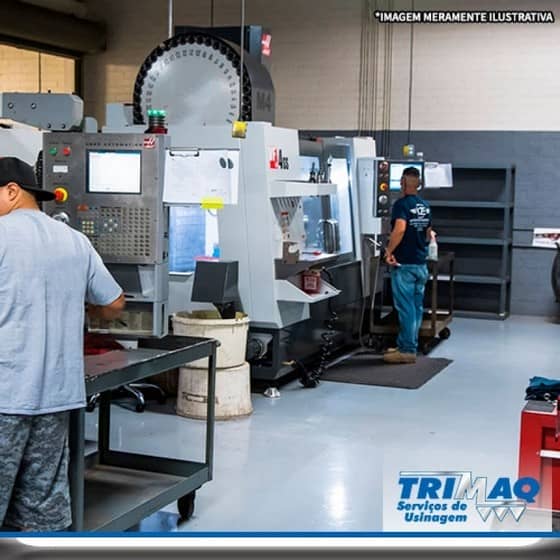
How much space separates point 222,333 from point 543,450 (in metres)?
2.71

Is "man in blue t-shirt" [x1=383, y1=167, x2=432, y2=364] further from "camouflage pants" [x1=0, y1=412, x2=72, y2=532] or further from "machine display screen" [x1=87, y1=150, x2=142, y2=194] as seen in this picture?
"camouflage pants" [x1=0, y1=412, x2=72, y2=532]

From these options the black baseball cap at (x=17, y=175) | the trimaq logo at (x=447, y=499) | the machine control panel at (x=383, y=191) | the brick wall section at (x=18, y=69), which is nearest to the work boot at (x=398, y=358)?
the machine control panel at (x=383, y=191)

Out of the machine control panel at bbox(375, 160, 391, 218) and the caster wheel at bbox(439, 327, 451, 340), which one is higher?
the machine control panel at bbox(375, 160, 391, 218)

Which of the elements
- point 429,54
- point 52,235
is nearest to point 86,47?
point 429,54

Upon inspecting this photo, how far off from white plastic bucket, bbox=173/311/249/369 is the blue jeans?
2026mm

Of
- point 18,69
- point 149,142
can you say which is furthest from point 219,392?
point 18,69

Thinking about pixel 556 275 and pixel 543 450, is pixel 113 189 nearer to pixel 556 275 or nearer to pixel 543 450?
pixel 543 450

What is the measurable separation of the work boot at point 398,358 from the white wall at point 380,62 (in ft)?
12.1

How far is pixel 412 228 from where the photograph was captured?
7.55 m

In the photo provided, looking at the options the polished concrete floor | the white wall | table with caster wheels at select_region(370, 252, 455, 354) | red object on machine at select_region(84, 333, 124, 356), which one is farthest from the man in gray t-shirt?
the white wall

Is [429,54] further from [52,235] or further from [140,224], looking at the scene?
[52,235]

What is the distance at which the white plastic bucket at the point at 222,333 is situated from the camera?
5934 mm

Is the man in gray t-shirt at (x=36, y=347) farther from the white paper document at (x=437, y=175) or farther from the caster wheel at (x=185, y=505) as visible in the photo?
the white paper document at (x=437, y=175)

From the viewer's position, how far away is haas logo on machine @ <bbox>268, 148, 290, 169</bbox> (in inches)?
249
